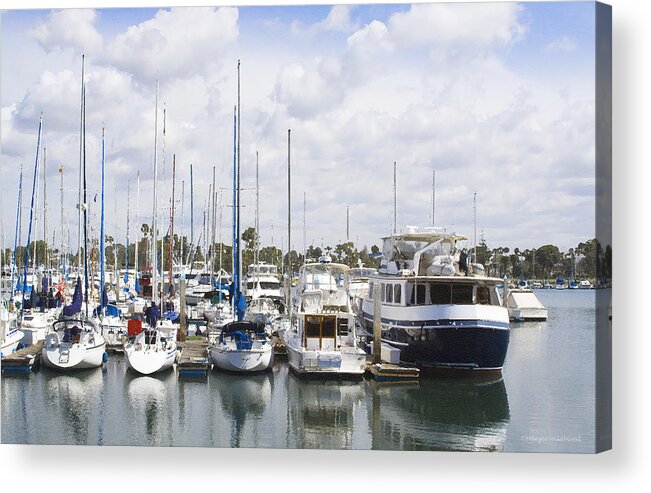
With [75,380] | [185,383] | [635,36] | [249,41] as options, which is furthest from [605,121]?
[75,380]

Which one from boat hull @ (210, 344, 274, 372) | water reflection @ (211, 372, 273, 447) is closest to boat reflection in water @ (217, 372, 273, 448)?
water reflection @ (211, 372, 273, 447)

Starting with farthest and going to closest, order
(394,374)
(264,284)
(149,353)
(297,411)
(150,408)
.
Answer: (264,284) < (149,353) < (394,374) < (297,411) < (150,408)

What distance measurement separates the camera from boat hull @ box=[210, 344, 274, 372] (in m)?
19.6

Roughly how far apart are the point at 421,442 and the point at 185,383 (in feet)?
22.6

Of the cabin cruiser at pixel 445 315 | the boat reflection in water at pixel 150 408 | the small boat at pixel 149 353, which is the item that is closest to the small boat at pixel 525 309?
the cabin cruiser at pixel 445 315

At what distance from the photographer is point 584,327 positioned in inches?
1438

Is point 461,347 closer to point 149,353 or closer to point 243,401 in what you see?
point 243,401

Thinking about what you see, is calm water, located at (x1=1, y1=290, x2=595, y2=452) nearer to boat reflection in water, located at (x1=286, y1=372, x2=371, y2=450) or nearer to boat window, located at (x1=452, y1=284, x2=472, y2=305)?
boat reflection in water, located at (x1=286, y1=372, x2=371, y2=450)

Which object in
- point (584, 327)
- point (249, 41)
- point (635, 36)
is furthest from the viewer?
point (584, 327)

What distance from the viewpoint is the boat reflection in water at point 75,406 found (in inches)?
533

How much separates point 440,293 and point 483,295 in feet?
3.51

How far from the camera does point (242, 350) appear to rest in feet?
64.3

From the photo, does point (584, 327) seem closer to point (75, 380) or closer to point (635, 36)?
point (75, 380)

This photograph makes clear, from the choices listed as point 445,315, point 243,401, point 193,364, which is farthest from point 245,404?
point 445,315
